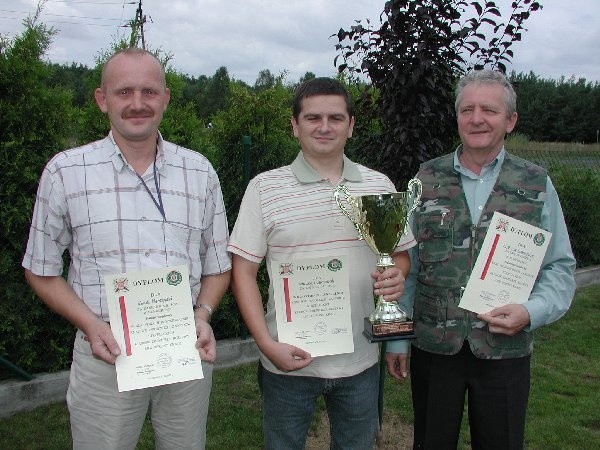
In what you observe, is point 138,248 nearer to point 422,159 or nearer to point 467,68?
point 422,159

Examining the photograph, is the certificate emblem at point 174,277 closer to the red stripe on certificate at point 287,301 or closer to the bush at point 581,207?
the red stripe on certificate at point 287,301

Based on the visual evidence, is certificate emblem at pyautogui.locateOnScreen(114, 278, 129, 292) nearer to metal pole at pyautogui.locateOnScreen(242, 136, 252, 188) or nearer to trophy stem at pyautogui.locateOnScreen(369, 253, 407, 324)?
trophy stem at pyautogui.locateOnScreen(369, 253, 407, 324)

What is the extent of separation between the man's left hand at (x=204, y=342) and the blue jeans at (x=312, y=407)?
33 centimetres

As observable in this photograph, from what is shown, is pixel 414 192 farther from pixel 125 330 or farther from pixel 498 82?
pixel 125 330

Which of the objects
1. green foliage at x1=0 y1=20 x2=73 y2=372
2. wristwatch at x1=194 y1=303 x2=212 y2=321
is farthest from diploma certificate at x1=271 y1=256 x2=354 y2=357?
green foliage at x1=0 y1=20 x2=73 y2=372

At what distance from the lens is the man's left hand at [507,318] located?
7.85 feet

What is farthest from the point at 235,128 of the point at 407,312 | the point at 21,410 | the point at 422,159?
the point at 407,312

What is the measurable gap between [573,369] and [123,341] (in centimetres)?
490

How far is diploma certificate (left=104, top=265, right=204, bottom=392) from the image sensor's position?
6.91 feet

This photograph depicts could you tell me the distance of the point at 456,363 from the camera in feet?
8.34

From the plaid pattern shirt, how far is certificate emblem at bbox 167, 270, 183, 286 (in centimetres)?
9

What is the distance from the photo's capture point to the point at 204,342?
2.23 meters

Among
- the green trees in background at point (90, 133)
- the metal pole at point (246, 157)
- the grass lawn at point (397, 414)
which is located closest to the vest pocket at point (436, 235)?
the green trees in background at point (90, 133)

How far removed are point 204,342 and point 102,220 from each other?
1.92 feet
